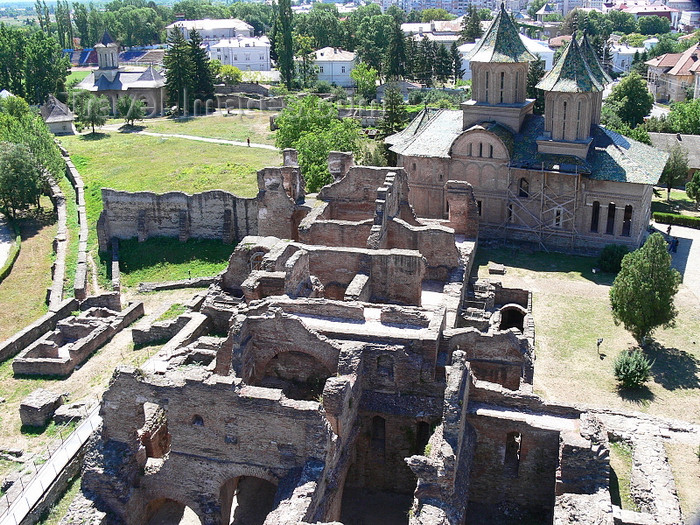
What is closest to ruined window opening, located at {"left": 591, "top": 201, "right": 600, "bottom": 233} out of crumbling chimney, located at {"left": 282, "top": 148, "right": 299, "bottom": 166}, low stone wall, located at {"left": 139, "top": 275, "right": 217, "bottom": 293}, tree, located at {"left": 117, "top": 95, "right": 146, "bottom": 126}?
crumbling chimney, located at {"left": 282, "top": 148, "right": 299, "bottom": 166}

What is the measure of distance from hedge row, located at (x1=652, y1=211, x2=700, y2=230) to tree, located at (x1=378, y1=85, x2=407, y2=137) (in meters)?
26.7

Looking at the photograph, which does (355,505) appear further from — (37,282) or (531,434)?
(37,282)

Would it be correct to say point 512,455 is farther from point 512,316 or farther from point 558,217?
point 558,217

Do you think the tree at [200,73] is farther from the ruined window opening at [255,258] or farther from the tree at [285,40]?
the ruined window opening at [255,258]

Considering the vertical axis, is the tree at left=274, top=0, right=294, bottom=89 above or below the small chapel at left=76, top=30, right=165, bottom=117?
above

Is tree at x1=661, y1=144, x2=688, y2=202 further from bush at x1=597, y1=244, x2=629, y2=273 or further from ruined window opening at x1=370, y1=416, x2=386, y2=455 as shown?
ruined window opening at x1=370, y1=416, x2=386, y2=455

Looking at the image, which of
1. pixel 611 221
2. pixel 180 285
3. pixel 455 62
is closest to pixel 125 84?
pixel 455 62

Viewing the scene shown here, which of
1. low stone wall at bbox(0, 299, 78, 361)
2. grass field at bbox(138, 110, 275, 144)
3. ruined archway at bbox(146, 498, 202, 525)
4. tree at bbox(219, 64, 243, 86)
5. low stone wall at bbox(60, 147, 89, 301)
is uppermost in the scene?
tree at bbox(219, 64, 243, 86)

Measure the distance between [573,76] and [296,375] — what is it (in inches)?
1050

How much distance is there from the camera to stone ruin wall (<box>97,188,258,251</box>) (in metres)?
41.8

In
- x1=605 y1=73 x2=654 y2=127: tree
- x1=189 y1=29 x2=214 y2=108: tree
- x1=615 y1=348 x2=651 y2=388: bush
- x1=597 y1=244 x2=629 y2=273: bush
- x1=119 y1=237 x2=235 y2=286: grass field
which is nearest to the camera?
x1=615 y1=348 x2=651 y2=388: bush

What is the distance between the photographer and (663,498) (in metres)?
19.2

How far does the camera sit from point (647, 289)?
28.0m

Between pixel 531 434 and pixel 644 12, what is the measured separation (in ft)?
583
